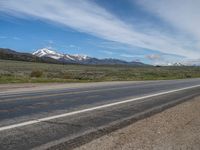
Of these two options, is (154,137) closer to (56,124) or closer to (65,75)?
(56,124)

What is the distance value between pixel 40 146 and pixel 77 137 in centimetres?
121

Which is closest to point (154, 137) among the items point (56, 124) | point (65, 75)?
point (56, 124)

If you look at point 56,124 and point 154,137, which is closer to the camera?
point 154,137

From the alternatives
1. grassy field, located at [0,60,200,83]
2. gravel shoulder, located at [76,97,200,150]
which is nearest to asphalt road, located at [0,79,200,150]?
gravel shoulder, located at [76,97,200,150]

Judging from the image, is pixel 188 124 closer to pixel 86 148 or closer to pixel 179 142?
pixel 179 142

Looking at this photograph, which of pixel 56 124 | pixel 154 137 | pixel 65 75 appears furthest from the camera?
pixel 65 75

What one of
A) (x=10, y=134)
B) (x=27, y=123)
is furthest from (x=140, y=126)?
(x=10, y=134)

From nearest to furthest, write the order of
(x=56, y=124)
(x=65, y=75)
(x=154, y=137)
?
(x=154, y=137), (x=56, y=124), (x=65, y=75)

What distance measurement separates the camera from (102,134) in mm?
8680

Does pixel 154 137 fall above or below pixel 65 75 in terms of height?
below

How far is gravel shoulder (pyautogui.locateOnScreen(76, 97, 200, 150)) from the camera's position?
7.43 meters

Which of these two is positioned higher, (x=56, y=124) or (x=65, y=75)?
(x=65, y=75)

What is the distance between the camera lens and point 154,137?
8.46 metres

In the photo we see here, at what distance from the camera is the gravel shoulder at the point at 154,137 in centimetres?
743
